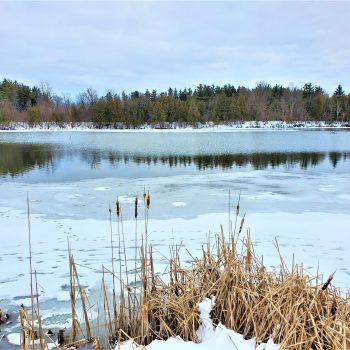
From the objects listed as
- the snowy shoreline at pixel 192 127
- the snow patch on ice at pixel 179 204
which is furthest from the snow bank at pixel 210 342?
the snowy shoreline at pixel 192 127

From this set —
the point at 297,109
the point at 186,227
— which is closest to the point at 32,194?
the point at 186,227

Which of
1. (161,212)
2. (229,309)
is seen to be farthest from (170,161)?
(229,309)

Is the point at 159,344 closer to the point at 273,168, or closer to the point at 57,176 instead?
the point at 57,176

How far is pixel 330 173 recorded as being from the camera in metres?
12.0

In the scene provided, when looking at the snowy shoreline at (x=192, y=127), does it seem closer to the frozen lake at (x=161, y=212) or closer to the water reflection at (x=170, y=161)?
the water reflection at (x=170, y=161)

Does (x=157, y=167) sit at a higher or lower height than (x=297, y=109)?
lower

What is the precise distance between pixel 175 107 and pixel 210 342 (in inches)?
2468

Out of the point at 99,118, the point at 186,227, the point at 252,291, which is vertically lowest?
the point at 186,227

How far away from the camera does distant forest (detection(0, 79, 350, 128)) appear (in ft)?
202

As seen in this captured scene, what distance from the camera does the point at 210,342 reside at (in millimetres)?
2283

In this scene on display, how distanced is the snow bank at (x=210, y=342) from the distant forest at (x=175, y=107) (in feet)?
193

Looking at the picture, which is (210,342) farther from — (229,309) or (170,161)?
(170,161)

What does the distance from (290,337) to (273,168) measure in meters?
11.9

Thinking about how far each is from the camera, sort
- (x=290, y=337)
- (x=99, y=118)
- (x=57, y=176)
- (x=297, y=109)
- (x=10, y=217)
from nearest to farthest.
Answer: (x=290, y=337) → (x=10, y=217) → (x=57, y=176) → (x=99, y=118) → (x=297, y=109)
